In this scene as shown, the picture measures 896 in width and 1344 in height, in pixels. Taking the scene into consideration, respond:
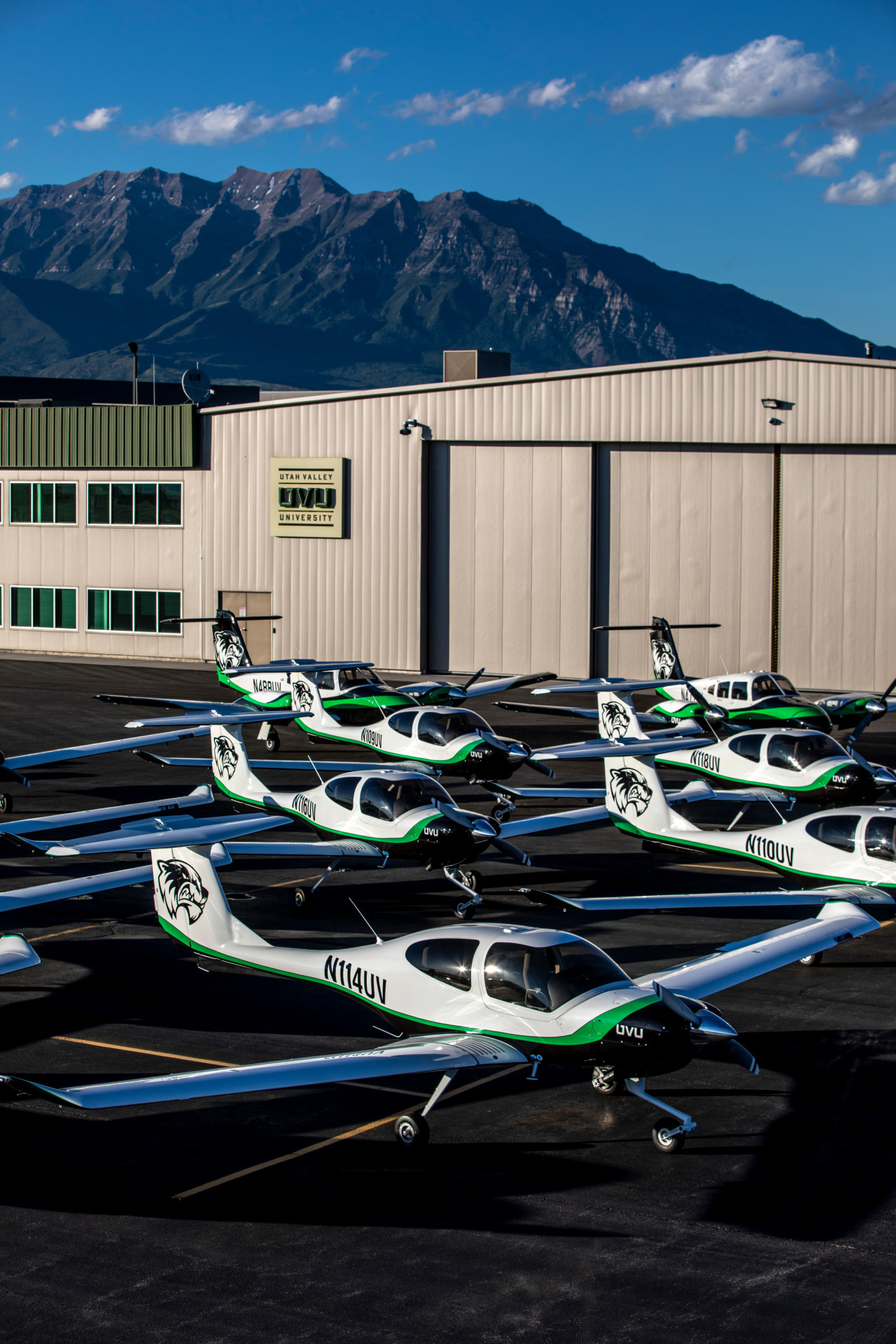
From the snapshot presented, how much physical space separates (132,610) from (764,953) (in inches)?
2075

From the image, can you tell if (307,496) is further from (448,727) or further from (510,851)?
(510,851)

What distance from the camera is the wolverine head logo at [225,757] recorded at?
88.5 ft

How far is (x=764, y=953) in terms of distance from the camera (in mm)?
16734

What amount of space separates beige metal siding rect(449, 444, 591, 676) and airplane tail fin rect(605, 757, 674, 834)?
3090 cm

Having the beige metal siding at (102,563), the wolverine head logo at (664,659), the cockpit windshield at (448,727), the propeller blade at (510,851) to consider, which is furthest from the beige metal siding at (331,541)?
the propeller blade at (510,851)

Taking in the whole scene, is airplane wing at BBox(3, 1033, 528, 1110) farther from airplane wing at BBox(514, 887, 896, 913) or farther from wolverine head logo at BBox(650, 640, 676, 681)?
wolverine head logo at BBox(650, 640, 676, 681)

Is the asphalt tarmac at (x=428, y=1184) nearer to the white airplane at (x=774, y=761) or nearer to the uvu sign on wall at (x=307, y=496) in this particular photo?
the white airplane at (x=774, y=761)

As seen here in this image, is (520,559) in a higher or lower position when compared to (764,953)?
higher

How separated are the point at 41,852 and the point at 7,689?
36987 mm

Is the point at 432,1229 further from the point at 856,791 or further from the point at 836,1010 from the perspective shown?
the point at 856,791

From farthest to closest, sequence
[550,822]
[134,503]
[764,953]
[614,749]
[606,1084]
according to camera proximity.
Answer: [134,503], [614,749], [550,822], [764,953], [606,1084]

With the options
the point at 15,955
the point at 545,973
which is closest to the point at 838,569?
the point at 545,973

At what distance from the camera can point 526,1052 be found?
Result: 14156mm

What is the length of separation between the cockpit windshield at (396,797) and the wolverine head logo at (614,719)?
8.78 metres
